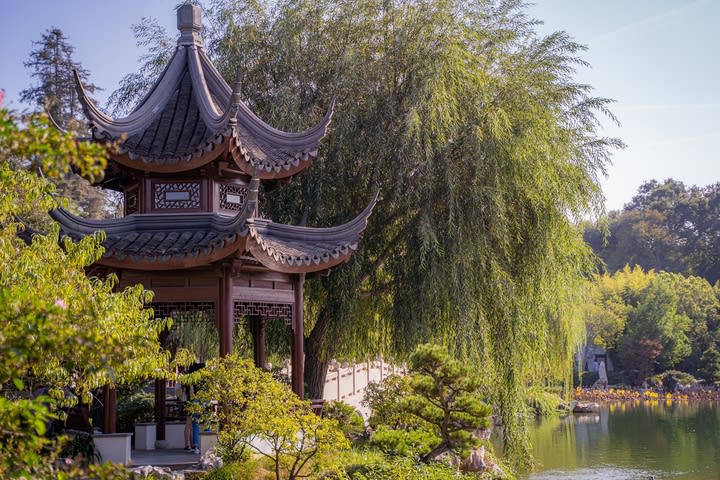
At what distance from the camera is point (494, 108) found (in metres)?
10.8

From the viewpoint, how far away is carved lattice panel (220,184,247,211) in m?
9.47

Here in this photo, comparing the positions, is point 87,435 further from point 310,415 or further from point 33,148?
point 33,148

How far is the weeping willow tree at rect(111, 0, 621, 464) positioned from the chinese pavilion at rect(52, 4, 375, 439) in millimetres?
1376

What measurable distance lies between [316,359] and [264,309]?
2.91 m

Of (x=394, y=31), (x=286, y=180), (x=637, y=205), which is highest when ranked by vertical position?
(x=637, y=205)

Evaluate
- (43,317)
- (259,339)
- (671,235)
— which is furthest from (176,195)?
(671,235)

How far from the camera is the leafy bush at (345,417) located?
1274cm

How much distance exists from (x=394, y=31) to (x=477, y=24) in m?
1.18

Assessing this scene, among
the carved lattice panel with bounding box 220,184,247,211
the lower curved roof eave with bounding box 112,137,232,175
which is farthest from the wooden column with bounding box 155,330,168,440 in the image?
the lower curved roof eave with bounding box 112,137,232,175

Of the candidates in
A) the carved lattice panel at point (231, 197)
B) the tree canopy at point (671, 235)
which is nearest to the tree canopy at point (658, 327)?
the tree canopy at point (671, 235)

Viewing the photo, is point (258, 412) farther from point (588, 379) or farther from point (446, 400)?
point (588, 379)

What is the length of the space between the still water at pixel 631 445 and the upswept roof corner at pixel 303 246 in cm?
951

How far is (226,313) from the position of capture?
28.1 feet

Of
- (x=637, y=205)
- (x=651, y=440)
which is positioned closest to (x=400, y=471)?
(x=651, y=440)
